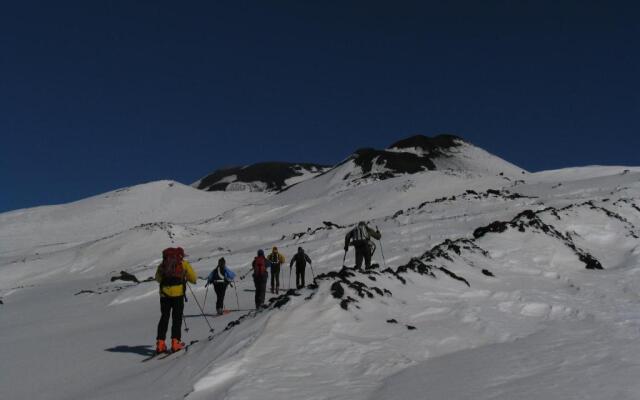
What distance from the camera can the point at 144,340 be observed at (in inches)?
440

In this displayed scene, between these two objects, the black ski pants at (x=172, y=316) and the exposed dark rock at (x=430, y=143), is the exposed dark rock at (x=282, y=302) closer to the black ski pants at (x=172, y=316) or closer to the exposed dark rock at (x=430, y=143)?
the black ski pants at (x=172, y=316)

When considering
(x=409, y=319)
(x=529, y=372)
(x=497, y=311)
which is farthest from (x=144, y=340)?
(x=529, y=372)

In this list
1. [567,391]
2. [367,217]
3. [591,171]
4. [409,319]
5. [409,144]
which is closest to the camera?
[567,391]

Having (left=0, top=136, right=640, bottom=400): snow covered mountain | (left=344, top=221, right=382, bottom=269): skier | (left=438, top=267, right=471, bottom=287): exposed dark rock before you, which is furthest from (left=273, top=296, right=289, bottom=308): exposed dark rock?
(left=344, top=221, right=382, bottom=269): skier

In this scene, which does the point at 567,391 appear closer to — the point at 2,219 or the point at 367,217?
the point at 367,217

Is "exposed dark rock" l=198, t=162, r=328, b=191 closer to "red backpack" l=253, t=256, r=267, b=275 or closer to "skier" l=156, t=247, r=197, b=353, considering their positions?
"red backpack" l=253, t=256, r=267, b=275

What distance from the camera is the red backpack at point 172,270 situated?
9008 mm

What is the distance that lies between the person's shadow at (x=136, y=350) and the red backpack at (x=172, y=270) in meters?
1.42

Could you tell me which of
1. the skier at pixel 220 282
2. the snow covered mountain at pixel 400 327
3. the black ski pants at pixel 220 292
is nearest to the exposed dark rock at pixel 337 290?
the snow covered mountain at pixel 400 327

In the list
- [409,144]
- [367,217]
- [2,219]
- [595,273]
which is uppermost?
[409,144]

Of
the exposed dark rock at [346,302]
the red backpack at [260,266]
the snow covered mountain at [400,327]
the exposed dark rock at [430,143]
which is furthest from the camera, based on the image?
the exposed dark rock at [430,143]

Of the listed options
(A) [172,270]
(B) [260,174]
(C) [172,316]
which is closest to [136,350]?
(C) [172,316]

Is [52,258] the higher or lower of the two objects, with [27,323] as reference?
higher

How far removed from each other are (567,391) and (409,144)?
373 feet
